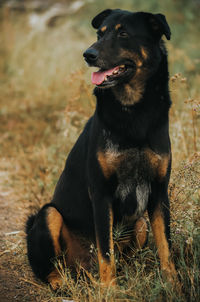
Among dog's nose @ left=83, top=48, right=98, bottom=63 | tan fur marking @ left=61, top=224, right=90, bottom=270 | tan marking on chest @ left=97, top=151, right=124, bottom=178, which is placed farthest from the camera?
tan fur marking @ left=61, top=224, right=90, bottom=270

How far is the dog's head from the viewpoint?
9.77 feet

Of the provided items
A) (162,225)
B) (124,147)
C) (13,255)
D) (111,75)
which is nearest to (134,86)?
(111,75)

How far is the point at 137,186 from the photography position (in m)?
2.97

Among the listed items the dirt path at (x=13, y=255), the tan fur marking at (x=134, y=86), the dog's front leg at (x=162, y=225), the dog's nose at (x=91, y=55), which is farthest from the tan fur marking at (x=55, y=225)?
the dog's nose at (x=91, y=55)

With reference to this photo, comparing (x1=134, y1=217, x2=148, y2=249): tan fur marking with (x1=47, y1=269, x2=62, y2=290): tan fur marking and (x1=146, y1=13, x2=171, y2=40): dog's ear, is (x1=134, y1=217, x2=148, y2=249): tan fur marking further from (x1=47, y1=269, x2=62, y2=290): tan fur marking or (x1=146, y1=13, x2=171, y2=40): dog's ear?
(x1=146, y1=13, x2=171, y2=40): dog's ear

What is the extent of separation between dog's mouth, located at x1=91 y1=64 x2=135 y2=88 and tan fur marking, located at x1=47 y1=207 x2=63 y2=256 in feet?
3.65

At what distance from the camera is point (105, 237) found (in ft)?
9.44

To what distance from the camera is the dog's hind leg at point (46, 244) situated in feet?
10.6

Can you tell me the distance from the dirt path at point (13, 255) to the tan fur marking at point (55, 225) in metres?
0.34

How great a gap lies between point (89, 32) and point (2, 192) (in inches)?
258

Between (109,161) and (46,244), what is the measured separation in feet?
2.98

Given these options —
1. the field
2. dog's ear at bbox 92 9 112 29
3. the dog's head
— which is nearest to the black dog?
the dog's head

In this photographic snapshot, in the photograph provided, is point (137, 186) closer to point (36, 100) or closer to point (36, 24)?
point (36, 100)

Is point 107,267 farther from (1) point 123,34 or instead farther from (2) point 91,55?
(1) point 123,34
